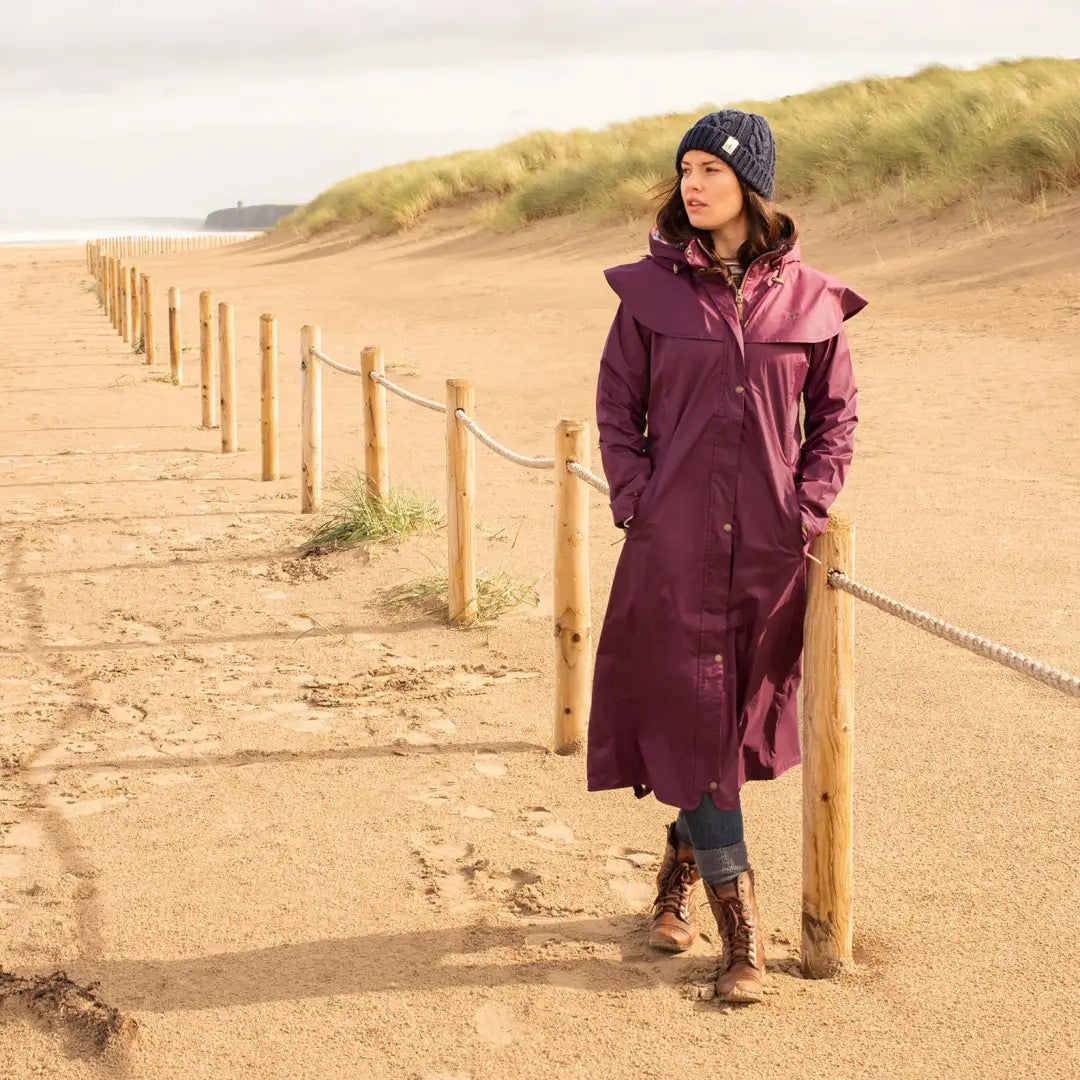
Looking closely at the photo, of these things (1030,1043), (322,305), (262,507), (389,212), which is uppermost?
(389,212)

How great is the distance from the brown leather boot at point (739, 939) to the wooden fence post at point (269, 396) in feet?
21.3

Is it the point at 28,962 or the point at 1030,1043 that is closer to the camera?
the point at 1030,1043

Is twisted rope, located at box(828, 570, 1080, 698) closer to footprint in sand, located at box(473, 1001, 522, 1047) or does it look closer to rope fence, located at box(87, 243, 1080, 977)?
rope fence, located at box(87, 243, 1080, 977)

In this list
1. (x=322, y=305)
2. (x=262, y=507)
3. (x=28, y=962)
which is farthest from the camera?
(x=322, y=305)

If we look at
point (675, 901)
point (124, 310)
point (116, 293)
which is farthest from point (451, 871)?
point (116, 293)

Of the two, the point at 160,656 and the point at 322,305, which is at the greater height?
the point at 322,305

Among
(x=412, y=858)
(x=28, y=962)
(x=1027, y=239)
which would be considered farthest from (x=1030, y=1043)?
(x=1027, y=239)

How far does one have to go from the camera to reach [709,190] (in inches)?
117

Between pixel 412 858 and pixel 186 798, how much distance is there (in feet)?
2.79

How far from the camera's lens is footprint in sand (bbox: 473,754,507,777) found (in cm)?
463

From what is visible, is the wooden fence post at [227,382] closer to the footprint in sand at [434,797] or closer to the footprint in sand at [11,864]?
the footprint in sand at [434,797]

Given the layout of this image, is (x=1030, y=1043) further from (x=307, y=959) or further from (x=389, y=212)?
(x=389, y=212)

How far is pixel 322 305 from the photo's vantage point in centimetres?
2148

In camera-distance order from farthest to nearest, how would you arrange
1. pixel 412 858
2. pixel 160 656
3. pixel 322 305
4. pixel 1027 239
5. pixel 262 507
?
pixel 322 305 → pixel 1027 239 → pixel 262 507 → pixel 160 656 → pixel 412 858
